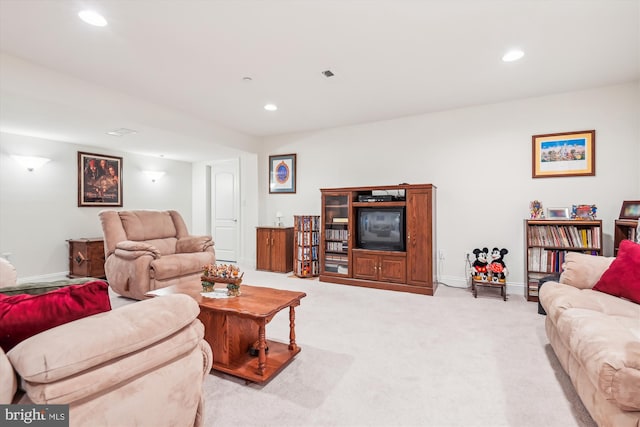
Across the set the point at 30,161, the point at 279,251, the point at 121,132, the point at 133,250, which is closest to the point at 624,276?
the point at 279,251

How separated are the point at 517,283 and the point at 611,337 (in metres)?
2.75

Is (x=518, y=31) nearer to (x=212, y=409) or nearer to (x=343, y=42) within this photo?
(x=343, y=42)

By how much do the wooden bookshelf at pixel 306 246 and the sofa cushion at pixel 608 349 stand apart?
348cm

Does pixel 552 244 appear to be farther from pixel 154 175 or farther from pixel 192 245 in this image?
pixel 154 175

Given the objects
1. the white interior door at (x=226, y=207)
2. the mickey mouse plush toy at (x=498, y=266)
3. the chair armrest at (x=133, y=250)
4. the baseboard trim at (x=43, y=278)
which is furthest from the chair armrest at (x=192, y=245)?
the mickey mouse plush toy at (x=498, y=266)

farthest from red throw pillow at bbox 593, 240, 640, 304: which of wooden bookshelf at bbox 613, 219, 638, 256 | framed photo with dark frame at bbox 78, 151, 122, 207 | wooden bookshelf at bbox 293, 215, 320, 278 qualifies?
framed photo with dark frame at bbox 78, 151, 122, 207

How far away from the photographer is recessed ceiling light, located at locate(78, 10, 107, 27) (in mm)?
2180

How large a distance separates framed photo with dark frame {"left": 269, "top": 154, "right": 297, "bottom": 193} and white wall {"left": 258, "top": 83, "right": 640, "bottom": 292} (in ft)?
1.62

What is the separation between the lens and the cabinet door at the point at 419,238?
156 inches

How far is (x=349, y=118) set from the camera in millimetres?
4684

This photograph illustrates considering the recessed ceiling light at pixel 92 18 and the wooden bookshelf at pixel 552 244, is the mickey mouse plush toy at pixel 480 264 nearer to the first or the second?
the wooden bookshelf at pixel 552 244

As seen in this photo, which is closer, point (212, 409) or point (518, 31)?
point (212, 409)

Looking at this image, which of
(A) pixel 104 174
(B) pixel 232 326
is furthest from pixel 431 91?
(A) pixel 104 174

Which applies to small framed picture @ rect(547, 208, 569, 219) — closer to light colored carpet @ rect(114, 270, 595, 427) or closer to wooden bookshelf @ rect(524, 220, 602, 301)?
wooden bookshelf @ rect(524, 220, 602, 301)
